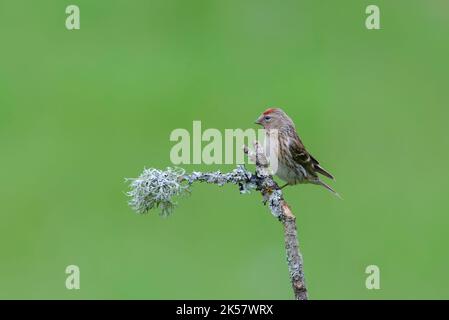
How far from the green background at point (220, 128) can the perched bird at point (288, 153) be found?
2.03m

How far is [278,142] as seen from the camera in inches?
291

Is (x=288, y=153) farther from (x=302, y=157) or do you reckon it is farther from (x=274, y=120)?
(x=274, y=120)

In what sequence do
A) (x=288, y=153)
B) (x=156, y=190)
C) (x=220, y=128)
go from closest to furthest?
(x=156, y=190), (x=288, y=153), (x=220, y=128)

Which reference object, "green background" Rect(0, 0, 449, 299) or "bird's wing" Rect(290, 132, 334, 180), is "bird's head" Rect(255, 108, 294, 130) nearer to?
"bird's wing" Rect(290, 132, 334, 180)

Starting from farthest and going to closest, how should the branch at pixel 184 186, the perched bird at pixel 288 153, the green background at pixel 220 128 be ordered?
the green background at pixel 220 128 → the perched bird at pixel 288 153 → the branch at pixel 184 186

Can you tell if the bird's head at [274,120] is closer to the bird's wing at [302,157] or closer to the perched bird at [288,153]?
the perched bird at [288,153]

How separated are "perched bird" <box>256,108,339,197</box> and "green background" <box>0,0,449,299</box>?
2.03 metres

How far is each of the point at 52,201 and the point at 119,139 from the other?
1.66 meters

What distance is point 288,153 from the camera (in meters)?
7.33

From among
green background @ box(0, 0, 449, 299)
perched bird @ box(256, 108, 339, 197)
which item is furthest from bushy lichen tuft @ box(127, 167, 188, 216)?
green background @ box(0, 0, 449, 299)

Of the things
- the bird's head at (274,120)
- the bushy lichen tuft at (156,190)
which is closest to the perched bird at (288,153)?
the bird's head at (274,120)

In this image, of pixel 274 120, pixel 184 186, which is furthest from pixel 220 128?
pixel 184 186

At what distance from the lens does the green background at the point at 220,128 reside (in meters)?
10.6

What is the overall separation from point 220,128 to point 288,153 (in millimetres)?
5631
